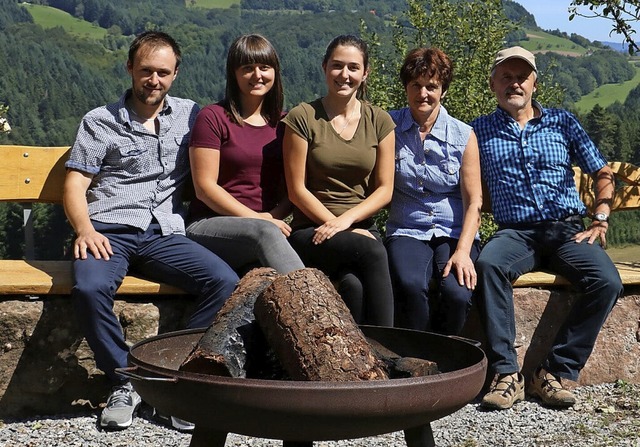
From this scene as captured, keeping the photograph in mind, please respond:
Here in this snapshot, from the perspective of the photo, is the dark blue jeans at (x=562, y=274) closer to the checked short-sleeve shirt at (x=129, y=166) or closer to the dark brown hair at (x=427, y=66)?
the dark brown hair at (x=427, y=66)

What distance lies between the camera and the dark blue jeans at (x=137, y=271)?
12.6ft

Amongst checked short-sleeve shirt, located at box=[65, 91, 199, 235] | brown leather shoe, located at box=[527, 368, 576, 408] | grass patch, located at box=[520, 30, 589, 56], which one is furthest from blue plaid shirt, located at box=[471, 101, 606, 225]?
grass patch, located at box=[520, 30, 589, 56]

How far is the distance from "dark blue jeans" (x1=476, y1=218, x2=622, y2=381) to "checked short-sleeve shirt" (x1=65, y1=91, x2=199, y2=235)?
152cm

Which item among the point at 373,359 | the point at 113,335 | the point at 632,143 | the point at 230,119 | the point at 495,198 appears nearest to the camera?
the point at 373,359

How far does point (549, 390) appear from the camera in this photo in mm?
4355

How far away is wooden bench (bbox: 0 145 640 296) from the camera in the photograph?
405cm

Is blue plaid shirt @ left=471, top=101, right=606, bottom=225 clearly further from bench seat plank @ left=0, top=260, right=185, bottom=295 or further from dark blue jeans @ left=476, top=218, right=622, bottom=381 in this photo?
bench seat plank @ left=0, top=260, right=185, bottom=295

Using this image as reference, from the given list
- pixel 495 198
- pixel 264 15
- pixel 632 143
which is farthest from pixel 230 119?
pixel 264 15

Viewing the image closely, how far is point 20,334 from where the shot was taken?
4094mm

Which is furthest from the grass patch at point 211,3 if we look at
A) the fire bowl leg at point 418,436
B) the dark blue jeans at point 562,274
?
the fire bowl leg at point 418,436

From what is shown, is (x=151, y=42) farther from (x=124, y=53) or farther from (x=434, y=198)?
(x=124, y=53)

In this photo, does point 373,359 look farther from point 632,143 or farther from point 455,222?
point 632,143

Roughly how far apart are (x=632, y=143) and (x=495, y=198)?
39.0 metres

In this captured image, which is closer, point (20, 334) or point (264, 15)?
point (20, 334)
